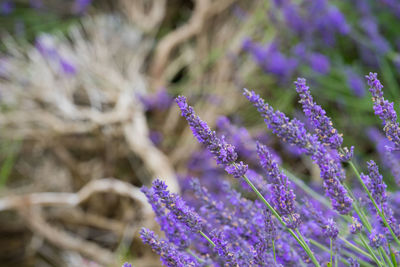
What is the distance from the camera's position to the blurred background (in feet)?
5.86

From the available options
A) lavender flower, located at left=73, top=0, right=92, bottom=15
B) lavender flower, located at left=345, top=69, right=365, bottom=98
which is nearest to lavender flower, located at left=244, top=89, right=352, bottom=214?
lavender flower, located at left=345, top=69, right=365, bottom=98

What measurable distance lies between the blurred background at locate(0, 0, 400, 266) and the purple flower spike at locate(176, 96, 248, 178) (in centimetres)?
112

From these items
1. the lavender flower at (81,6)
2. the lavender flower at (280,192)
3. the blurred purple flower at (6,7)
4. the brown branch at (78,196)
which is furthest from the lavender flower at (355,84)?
the blurred purple flower at (6,7)

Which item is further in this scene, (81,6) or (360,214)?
(81,6)

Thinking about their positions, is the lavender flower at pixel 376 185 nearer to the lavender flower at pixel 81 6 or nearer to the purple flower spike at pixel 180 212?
the purple flower spike at pixel 180 212

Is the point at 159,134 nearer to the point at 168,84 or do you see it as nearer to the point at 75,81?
the point at 168,84

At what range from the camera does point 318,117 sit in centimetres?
54

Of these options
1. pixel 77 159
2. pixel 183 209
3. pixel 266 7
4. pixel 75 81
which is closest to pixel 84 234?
pixel 77 159

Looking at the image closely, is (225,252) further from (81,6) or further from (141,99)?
(81,6)

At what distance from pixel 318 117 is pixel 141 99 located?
1426 mm

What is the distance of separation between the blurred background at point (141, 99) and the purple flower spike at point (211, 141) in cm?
112

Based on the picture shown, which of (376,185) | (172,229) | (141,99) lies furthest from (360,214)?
(141,99)

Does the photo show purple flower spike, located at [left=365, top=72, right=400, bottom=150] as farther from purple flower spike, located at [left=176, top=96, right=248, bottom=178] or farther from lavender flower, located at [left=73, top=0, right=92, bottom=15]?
lavender flower, located at [left=73, top=0, right=92, bottom=15]

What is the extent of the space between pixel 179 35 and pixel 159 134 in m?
0.51
